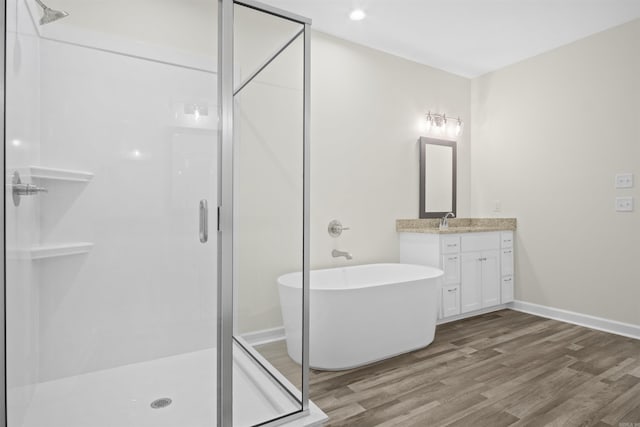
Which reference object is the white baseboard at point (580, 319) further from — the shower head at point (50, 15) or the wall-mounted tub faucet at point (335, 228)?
the shower head at point (50, 15)

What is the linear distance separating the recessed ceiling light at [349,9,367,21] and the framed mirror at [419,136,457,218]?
1388 millimetres

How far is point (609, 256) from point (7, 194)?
4077mm

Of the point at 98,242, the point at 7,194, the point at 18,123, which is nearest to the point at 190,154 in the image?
the point at 98,242

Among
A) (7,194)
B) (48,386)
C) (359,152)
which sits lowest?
(48,386)

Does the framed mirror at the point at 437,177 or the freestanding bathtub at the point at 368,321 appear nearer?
the freestanding bathtub at the point at 368,321

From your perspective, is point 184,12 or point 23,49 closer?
point 23,49

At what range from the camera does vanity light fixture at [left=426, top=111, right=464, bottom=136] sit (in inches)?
151

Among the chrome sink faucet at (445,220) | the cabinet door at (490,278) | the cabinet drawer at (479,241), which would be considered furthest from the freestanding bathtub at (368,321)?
the chrome sink faucet at (445,220)

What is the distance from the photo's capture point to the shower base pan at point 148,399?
1.54 meters

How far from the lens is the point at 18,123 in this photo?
146cm

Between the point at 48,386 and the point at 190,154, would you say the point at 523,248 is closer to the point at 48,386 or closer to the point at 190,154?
the point at 190,154

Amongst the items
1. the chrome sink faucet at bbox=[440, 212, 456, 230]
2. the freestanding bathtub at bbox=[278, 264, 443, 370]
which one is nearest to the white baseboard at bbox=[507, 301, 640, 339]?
the chrome sink faucet at bbox=[440, 212, 456, 230]

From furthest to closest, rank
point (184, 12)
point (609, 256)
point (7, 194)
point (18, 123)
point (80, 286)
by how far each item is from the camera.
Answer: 1. point (609, 256)
2. point (184, 12)
3. point (80, 286)
4. point (18, 123)
5. point (7, 194)

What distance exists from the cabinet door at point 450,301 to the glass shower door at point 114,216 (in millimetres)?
2014
